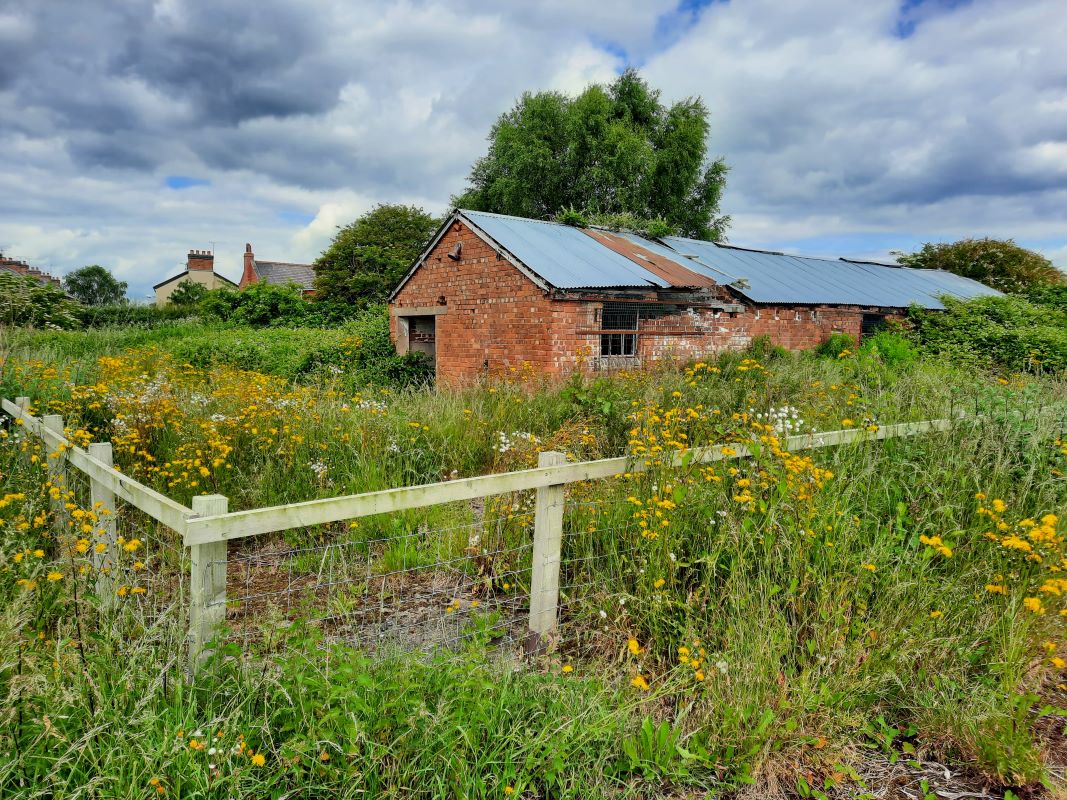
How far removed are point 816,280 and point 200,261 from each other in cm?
5400

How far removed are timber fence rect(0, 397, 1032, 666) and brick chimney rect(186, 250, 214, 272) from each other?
192ft

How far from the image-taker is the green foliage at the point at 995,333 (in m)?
16.6

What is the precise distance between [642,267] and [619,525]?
38.1 feet

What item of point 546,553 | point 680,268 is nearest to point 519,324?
point 680,268

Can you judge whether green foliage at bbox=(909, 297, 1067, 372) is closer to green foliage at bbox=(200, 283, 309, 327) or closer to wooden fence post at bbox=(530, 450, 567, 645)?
wooden fence post at bbox=(530, 450, 567, 645)

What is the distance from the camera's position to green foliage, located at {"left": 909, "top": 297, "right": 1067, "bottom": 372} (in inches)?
653

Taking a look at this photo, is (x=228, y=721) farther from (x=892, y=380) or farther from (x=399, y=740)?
(x=892, y=380)

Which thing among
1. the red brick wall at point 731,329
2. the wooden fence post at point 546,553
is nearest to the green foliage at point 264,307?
the red brick wall at point 731,329

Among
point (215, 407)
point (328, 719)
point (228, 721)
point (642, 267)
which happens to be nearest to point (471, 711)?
point (328, 719)

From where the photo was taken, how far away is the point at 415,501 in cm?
308

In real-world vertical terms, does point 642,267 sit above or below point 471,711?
above

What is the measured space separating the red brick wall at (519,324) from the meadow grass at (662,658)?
748cm

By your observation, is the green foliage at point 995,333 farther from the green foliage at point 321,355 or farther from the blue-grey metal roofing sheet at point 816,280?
the green foliage at point 321,355

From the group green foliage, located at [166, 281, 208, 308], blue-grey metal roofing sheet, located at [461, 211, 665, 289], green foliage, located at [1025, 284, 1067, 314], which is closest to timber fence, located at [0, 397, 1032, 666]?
blue-grey metal roofing sheet, located at [461, 211, 665, 289]
